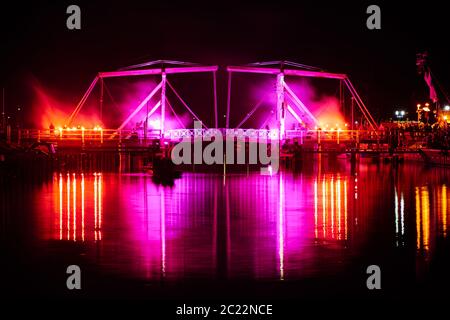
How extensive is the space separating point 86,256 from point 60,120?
259 ft

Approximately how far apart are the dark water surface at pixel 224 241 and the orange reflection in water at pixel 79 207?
0.04 metres

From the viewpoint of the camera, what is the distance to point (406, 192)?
24.2 meters

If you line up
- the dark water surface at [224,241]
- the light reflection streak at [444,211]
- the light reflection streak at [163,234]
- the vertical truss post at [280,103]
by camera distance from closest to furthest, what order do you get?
the dark water surface at [224,241], the light reflection streak at [163,234], the light reflection streak at [444,211], the vertical truss post at [280,103]

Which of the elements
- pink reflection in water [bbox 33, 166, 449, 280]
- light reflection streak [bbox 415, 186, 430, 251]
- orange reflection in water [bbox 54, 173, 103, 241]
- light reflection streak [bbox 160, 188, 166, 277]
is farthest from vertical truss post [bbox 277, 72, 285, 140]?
light reflection streak [bbox 160, 188, 166, 277]

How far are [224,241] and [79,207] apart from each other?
683cm

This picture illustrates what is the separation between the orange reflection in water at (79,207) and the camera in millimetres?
14758

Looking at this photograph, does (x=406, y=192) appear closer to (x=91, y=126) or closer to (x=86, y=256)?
(x=86, y=256)

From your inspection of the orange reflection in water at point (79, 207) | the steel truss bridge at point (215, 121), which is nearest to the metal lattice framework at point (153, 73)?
the steel truss bridge at point (215, 121)

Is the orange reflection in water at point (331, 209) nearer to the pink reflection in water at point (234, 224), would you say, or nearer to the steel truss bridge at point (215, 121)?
the pink reflection in water at point (234, 224)

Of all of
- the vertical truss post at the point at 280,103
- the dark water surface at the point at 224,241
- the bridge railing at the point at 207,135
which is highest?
the vertical truss post at the point at 280,103

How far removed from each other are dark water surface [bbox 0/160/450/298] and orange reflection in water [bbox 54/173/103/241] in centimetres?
4

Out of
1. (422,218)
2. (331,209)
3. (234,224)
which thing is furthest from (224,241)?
(331,209)

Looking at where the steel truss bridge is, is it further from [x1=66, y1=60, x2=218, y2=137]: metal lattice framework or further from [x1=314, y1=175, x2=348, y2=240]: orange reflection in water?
[x1=314, y1=175, x2=348, y2=240]: orange reflection in water

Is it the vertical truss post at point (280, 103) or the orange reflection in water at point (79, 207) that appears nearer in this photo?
the orange reflection in water at point (79, 207)
